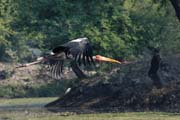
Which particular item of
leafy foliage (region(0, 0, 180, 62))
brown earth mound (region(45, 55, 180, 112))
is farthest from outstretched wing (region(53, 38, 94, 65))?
leafy foliage (region(0, 0, 180, 62))

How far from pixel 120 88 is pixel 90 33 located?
24.3 feet

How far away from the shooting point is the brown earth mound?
30.1 metres

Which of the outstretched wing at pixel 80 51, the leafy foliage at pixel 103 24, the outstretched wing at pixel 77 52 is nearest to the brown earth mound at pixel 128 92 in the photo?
the leafy foliage at pixel 103 24

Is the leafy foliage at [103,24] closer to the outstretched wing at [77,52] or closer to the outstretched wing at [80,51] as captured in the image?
the outstretched wing at [77,52]

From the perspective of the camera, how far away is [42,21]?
40.8 m

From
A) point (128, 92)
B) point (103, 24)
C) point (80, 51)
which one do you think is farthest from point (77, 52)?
point (103, 24)

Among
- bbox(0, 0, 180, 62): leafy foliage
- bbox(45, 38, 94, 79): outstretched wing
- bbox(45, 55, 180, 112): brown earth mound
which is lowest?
bbox(45, 55, 180, 112): brown earth mound

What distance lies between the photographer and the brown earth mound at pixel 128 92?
98.8 ft

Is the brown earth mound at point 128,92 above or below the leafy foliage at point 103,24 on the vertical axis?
below

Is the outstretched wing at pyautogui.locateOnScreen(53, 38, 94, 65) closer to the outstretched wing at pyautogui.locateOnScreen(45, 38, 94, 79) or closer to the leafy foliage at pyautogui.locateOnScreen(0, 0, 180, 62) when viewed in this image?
the outstretched wing at pyautogui.locateOnScreen(45, 38, 94, 79)

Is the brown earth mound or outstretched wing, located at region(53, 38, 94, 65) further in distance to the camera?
the brown earth mound

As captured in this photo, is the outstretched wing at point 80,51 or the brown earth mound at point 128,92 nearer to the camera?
the outstretched wing at point 80,51

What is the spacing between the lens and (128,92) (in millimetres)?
31578

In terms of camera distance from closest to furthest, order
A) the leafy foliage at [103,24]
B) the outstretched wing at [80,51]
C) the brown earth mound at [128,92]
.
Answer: the outstretched wing at [80,51], the brown earth mound at [128,92], the leafy foliage at [103,24]
